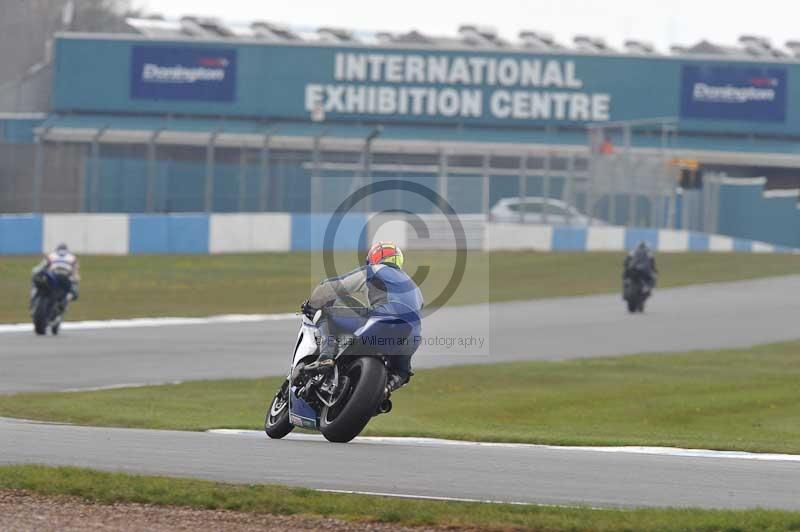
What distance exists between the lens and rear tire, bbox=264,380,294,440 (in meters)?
11.7

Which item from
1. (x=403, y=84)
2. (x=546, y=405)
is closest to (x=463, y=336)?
(x=546, y=405)

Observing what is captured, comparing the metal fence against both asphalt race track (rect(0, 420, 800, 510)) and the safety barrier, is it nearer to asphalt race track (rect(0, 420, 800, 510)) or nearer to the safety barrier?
the safety barrier

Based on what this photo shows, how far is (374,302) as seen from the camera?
10875mm

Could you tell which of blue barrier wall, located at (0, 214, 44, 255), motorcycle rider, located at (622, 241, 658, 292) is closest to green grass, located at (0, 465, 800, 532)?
motorcycle rider, located at (622, 241, 658, 292)

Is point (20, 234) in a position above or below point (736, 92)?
below

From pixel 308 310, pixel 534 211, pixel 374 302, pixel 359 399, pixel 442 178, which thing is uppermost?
pixel 442 178

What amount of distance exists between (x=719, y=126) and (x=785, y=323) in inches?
1142

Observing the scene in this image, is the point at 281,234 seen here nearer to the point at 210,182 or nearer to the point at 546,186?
the point at 210,182

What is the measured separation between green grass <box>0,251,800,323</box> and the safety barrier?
0.54m

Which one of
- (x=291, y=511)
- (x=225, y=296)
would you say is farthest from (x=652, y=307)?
(x=291, y=511)

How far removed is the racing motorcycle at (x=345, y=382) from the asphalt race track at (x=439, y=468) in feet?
0.62

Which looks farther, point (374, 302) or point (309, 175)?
point (309, 175)

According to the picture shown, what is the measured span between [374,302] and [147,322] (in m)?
15.4

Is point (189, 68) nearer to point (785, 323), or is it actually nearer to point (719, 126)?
point (719, 126)
